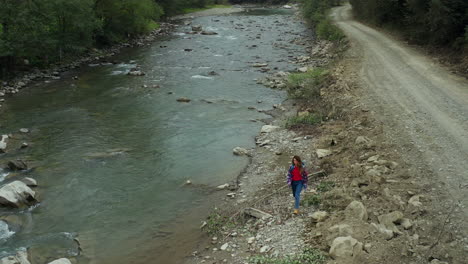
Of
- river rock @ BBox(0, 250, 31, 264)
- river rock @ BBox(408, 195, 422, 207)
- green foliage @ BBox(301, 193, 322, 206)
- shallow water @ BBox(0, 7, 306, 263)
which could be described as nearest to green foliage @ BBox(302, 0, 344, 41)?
shallow water @ BBox(0, 7, 306, 263)

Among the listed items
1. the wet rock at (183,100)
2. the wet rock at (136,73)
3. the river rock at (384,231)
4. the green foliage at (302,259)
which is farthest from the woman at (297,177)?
the wet rock at (136,73)

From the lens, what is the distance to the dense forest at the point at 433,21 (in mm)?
28531

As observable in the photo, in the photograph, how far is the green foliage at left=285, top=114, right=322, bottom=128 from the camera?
22.8 metres

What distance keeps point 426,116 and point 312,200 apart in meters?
8.00

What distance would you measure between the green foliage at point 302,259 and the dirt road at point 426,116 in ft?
10.7

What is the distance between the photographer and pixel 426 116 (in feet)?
60.7

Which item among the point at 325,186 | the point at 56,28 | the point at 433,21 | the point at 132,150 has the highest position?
the point at 433,21

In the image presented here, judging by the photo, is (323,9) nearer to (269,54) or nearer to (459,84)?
(269,54)

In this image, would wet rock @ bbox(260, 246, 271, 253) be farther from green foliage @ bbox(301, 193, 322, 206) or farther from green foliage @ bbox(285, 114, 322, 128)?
green foliage @ bbox(285, 114, 322, 128)

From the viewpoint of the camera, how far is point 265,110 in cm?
2712

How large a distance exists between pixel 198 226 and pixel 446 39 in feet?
81.6

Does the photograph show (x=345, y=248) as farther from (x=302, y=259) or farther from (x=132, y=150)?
(x=132, y=150)

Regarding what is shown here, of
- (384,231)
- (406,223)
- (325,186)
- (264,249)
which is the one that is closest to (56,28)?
(325,186)

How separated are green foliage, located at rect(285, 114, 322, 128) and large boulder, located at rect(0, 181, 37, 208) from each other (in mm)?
13004
